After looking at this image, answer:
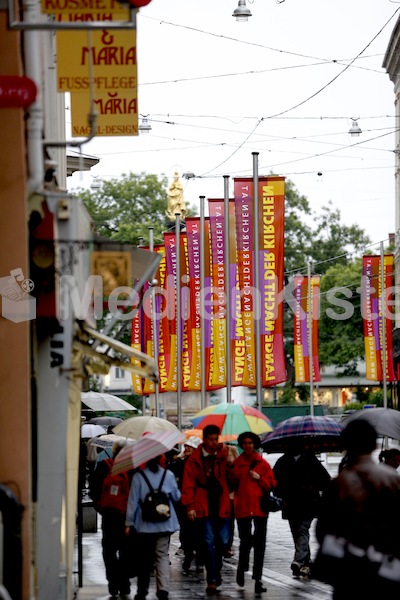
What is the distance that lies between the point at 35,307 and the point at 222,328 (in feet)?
77.2

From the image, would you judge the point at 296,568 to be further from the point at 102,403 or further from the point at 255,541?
the point at 102,403

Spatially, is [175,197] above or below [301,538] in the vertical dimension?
above

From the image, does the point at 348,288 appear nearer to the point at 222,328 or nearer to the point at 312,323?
the point at 312,323

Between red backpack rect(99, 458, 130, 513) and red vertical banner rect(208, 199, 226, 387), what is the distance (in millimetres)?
17772

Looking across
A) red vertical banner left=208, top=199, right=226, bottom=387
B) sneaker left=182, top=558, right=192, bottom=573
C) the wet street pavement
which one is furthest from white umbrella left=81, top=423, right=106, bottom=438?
sneaker left=182, top=558, right=192, bottom=573

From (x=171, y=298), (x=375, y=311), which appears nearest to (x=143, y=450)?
(x=171, y=298)

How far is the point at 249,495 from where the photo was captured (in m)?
17.7

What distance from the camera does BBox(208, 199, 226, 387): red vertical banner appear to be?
113 ft

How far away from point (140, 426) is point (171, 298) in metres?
21.7

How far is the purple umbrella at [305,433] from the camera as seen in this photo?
1895cm

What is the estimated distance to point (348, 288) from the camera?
89.0 metres

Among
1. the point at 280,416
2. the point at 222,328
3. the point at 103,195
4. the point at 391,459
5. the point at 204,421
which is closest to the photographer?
the point at 391,459

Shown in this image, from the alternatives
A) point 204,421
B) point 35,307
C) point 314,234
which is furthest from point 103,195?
point 35,307

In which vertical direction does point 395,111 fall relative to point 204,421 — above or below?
above
